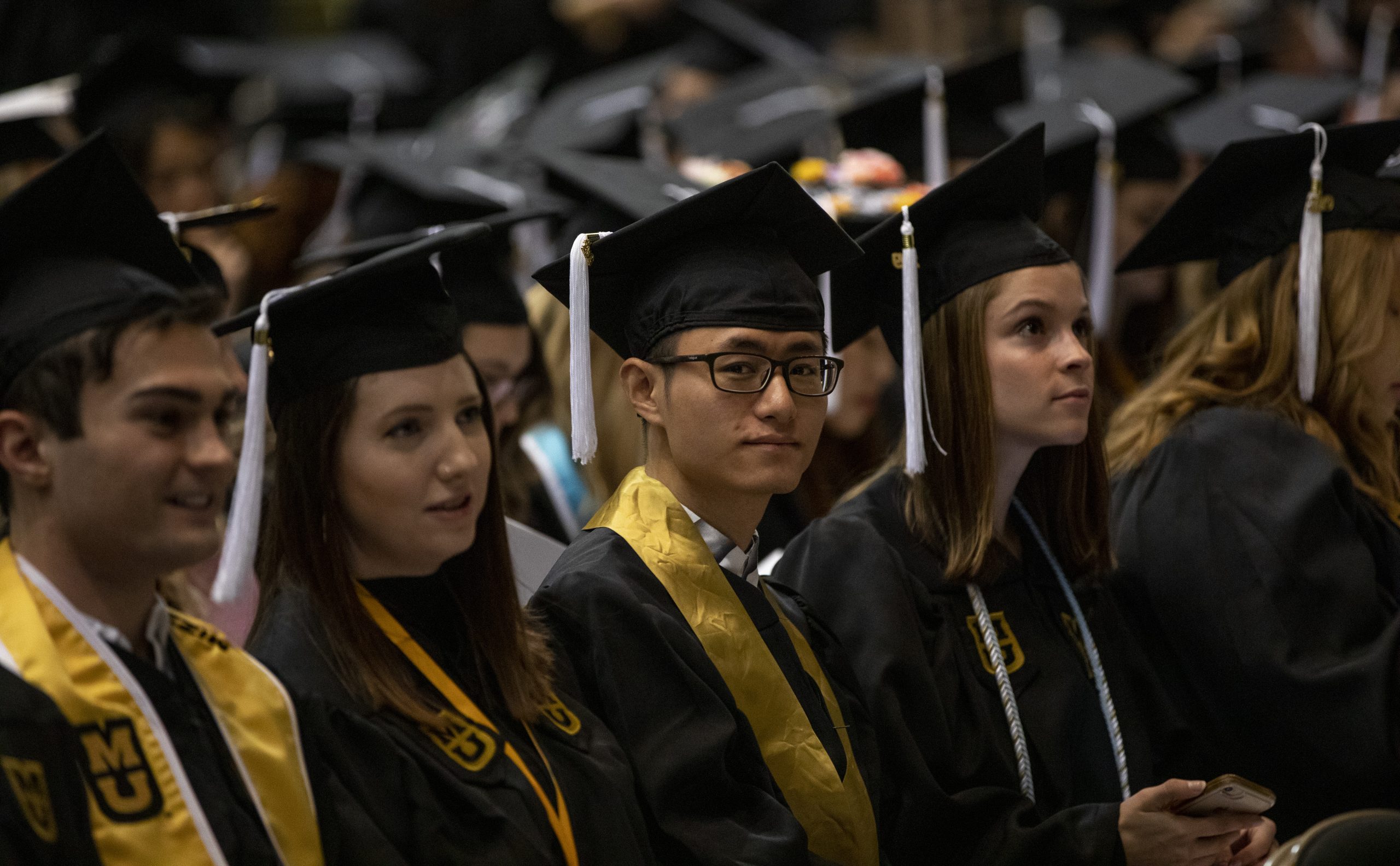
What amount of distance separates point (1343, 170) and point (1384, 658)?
1076 millimetres

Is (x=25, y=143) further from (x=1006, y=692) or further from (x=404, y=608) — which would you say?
(x=1006, y=692)

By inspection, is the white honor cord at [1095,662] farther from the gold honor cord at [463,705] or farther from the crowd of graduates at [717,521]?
the gold honor cord at [463,705]

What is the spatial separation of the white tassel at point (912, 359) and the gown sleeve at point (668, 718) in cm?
63

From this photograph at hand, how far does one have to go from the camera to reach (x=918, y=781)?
2676mm

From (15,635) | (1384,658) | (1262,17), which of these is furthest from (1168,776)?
(1262,17)

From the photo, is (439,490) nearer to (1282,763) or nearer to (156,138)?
(1282,763)

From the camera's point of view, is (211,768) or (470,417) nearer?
(211,768)

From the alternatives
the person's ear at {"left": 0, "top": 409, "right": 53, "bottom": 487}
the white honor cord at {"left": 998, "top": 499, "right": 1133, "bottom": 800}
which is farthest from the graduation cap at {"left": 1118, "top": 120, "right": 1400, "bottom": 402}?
the person's ear at {"left": 0, "top": 409, "right": 53, "bottom": 487}

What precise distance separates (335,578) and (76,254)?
543 millimetres

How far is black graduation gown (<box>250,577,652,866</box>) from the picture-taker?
6.50ft

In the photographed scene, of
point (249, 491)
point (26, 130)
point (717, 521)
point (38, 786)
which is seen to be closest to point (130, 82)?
point (26, 130)

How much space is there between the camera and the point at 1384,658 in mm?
2998

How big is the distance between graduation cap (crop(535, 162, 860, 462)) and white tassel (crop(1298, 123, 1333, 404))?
3.96ft

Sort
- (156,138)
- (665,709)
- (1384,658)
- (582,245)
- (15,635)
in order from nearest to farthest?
(15,635), (665,709), (582,245), (1384,658), (156,138)
